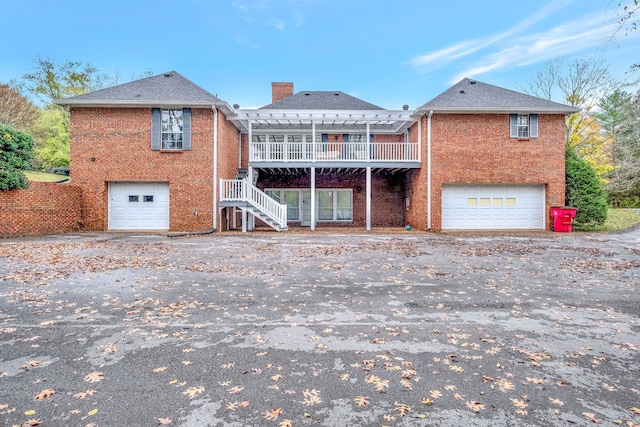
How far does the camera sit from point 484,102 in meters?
16.4

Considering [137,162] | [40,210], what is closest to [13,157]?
[40,210]

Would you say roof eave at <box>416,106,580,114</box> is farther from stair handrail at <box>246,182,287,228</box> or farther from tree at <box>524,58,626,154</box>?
tree at <box>524,58,626,154</box>

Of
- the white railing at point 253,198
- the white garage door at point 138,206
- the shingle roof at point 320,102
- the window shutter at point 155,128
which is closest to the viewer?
the window shutter at point 155,128

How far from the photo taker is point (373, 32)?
25.6m

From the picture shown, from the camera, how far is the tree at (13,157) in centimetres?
1222

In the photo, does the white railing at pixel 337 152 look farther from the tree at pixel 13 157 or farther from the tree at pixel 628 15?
the tree at pixel 628 15

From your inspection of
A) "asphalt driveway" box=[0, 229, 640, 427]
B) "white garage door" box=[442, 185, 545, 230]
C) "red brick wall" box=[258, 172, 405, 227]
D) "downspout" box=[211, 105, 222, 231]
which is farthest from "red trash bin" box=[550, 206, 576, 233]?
"downspout" box=[211, 105, 222, 231]

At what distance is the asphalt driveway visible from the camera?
240 centimetres

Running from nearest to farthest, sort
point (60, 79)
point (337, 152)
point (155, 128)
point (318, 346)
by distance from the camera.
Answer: point (318, 346) < point (155, 128) < point (337, 152) < point (60, 79)

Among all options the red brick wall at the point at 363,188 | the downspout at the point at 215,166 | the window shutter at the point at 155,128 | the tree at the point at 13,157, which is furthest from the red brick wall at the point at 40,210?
the red brick wall at the point at 363,188

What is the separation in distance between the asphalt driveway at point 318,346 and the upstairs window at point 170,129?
29.9ft

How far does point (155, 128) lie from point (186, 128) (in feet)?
4.52

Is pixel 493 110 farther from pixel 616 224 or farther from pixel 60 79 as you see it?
pixel 60 79

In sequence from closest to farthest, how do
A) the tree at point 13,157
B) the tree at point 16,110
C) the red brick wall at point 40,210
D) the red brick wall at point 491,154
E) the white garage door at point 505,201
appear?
1. the tree at point 13,157
2. the red brick wall at point 40,210
3. the red brick wall at point 491,154
4. the white garage door at point 505,201
5. the tree at point 16,110
